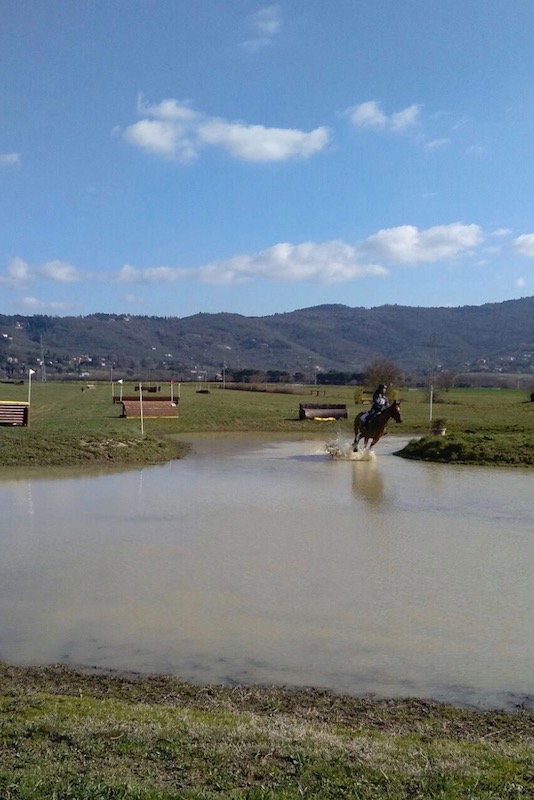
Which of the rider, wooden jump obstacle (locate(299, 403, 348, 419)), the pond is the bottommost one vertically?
the pond

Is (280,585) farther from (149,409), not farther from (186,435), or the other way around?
(149,409)

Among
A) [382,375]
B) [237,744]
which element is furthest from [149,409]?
[382,375]

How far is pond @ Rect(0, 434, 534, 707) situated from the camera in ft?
24.1

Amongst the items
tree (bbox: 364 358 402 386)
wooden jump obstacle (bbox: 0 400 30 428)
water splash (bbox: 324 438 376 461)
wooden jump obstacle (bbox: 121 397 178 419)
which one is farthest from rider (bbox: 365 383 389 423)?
tree (bbox: 364 358 402 386)

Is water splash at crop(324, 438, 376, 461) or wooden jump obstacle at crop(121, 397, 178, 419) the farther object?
wooden jump obstacle at crop(121, 397, 178, 419)

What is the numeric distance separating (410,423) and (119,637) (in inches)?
1211

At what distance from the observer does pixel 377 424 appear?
25.0 metres

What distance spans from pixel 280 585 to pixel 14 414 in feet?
65.0

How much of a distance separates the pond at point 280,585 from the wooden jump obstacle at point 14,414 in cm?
969

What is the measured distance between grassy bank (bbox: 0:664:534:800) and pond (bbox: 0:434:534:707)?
0.62m

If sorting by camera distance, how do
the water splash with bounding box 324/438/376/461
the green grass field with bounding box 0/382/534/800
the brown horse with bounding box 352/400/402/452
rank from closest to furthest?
the green grass field with bounding box 0/382/534/800, the brown horse with bounding box 352/400/402/452, the water splash with bounding box 324/438/376/461

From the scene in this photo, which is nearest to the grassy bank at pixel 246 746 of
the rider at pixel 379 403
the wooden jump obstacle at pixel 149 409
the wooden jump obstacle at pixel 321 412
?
the rider at pixel 379 403

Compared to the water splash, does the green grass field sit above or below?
below

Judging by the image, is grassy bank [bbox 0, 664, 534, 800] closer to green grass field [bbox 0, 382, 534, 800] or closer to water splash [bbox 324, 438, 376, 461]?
green grass field [bbox 0, 382, 534, 800]
